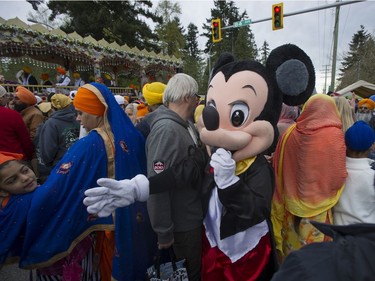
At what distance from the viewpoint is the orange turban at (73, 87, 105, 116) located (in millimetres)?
1950

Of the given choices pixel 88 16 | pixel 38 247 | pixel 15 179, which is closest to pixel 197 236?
pixel 38 247

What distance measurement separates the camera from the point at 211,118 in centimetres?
150

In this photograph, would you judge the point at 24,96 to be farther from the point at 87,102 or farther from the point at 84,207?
the point at 84,207

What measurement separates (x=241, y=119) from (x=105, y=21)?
2351 centimetres

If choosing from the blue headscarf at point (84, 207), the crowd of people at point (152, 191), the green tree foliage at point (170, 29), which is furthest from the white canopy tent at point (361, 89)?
the green tree foliage at point (170, 29)

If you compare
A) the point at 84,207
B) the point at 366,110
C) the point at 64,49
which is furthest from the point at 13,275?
the point at 64,49

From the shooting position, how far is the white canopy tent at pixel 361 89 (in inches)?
533

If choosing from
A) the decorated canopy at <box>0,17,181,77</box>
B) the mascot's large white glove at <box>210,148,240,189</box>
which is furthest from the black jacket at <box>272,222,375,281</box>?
the decorated canopy at <box>0,17,181,77</box>

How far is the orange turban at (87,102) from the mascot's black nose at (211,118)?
2.96 ft

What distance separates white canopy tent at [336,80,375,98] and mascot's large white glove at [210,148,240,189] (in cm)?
1376

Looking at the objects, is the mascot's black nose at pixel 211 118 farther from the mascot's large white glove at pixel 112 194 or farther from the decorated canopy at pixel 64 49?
the decorated canopy at pixel 64 49

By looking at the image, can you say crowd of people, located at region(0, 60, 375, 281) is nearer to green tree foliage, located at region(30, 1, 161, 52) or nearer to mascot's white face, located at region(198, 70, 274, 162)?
mascot's white face, located at region(198, 70, 274, 162)

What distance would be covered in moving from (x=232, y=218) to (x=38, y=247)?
123 centimetres

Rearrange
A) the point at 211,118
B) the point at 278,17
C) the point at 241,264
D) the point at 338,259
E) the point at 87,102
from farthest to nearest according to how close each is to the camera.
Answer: the point at 278,17
the point at 87,102
the point at 241,264
the point at 211,118
the point at 338,259
